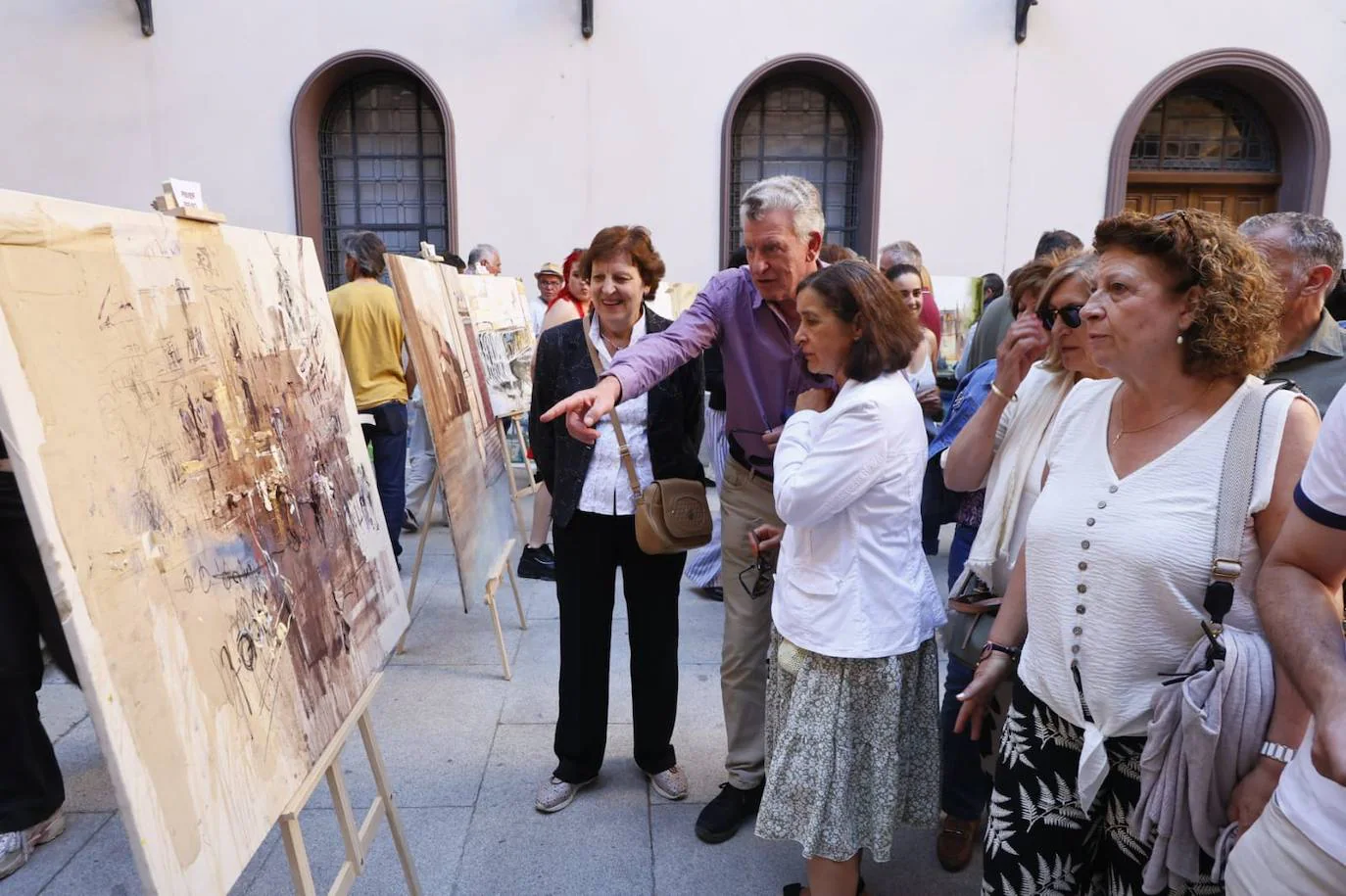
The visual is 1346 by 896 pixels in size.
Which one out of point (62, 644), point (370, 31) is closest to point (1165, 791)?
point (62, 644)

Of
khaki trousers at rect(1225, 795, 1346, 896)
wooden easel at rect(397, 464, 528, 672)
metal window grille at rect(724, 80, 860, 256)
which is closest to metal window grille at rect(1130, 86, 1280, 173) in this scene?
metal window grille at rect(724, 80, 860, 256)

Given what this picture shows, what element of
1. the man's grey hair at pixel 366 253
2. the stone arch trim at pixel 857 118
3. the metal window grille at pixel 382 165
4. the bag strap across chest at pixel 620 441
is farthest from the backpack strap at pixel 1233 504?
the metal window grille at pixel 382 165

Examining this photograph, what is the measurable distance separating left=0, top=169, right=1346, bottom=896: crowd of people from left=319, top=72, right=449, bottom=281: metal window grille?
7189 millimetres

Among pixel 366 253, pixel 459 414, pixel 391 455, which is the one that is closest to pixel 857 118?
pixel 366 253

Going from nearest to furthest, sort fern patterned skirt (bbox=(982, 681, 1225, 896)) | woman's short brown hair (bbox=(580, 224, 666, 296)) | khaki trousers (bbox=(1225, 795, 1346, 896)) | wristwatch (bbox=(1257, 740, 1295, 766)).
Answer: khaki trousers (bbox=(1225, 795, 1346, 896)) < wristwatch (bbox=(1257, 740, 1295, 766)) < fern patterned skirt (bbox=(982, 681, 1225, 896)) < woman's short brown hair (bbox=(580, 224, 666, 296))

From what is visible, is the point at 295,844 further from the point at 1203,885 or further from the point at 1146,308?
the point at 1146,308

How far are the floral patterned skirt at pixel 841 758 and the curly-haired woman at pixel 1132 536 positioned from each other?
344 millimetres

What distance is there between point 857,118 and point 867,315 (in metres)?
8.11

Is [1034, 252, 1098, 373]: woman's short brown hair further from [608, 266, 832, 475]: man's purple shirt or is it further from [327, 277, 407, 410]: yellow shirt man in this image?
[327, 277, 407, 410]: yellow shirt man

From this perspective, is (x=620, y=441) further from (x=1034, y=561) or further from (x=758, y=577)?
(x=1034, y=561)

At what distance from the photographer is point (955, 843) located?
7.88 feet

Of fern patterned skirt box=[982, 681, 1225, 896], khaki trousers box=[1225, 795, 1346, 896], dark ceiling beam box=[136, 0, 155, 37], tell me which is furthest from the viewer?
dark ceiling beam box=[136, 0, 155, 37]

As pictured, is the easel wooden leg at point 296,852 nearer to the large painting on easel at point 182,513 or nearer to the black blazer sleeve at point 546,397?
the large painting on easel at point 182,513

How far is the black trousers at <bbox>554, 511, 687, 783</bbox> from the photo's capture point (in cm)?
261
